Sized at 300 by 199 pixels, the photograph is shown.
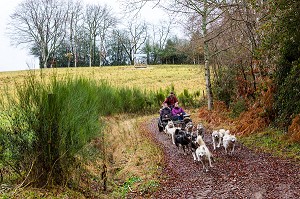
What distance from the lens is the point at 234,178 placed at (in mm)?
6598

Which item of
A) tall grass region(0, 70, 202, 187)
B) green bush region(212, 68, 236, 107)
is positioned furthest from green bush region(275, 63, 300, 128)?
tall grass region(0, 70, 202, 187)

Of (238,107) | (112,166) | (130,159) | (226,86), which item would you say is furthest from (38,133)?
(226,86)

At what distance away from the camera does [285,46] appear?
955cm

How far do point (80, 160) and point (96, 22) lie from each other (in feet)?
166

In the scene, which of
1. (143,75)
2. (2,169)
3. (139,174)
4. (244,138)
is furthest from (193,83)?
(2,169)

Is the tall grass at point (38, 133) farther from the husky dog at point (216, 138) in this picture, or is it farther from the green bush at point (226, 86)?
the green bush at point (226, 86)

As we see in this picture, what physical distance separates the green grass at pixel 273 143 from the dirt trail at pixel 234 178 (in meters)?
0.39

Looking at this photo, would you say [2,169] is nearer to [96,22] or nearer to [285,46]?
[285,46]

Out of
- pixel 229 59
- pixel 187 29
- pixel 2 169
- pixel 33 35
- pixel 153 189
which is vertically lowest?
pixel 153 189

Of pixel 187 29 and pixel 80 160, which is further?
pixel 187 29

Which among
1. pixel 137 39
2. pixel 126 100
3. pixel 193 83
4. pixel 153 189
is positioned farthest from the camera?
pixel 137 39

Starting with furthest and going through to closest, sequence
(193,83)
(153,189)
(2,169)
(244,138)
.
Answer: (193,83), (244,138), (153,189), (2,169)

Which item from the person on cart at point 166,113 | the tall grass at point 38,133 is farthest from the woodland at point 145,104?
the person on cart at point 166,113

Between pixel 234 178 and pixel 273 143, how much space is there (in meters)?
3.17
